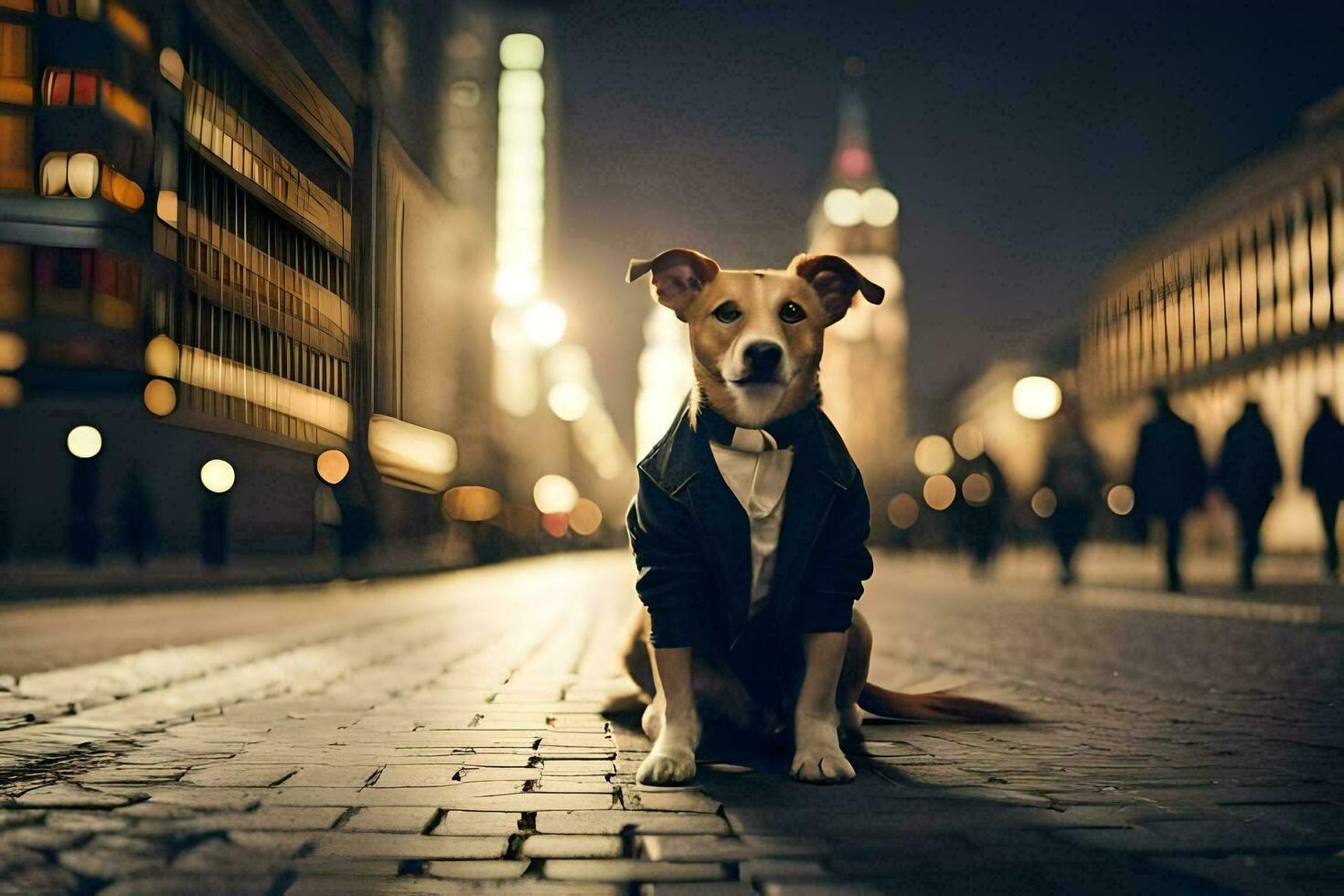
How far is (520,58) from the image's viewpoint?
118688 millimetres

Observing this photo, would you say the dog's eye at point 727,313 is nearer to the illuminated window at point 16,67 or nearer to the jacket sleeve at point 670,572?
the jacket sleeve at point 670,572

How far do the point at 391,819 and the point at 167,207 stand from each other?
1.42 meters

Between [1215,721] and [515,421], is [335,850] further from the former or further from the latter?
[515,421]

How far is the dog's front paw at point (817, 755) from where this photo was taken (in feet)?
12.0

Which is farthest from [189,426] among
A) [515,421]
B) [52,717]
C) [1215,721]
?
[515,421]

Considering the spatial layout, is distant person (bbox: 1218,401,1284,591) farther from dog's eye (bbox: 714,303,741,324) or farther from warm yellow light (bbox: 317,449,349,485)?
warm yellow light (bbox: 317,449,349,485)

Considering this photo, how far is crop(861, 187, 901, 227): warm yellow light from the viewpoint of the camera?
193125 mm

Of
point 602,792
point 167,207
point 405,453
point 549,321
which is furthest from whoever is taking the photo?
point 549,321

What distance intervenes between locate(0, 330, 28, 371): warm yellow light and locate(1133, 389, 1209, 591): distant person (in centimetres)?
1098

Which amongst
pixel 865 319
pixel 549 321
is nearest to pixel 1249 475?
pixel 549 321

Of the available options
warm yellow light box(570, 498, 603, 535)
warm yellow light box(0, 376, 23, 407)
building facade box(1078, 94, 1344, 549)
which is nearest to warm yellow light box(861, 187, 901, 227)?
warm yellow light box(570, 498, 603, 535)

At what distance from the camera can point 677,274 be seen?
13.2 feet

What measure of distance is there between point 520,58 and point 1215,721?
392ft

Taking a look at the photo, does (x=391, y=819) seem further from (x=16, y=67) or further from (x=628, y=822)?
(x=16, y=67)
